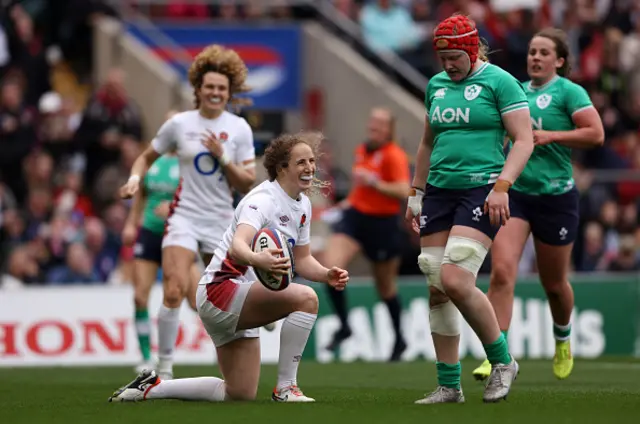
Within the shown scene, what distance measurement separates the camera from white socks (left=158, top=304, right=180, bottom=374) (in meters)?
11.0

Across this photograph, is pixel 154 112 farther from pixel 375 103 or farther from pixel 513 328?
pixel 513 328

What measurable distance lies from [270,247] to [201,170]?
305 centimetres

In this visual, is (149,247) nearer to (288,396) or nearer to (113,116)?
(288,396)

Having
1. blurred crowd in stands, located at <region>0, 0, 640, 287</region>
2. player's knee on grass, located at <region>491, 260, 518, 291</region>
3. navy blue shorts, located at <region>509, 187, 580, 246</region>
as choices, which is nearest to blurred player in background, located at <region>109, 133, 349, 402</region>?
player's knee on grass, located at <region>491, 260, 518, 291</region>

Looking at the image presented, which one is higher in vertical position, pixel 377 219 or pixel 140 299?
pixel 377 219

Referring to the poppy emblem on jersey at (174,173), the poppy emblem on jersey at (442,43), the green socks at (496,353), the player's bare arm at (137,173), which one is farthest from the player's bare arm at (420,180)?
the poppy emblem on jersey at (174,173)

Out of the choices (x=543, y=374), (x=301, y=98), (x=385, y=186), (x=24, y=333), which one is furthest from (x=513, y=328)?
(x=301, y=98)

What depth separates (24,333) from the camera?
622 inches

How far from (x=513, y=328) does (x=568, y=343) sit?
4.93m

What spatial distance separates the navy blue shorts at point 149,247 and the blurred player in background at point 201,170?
152 centimetres

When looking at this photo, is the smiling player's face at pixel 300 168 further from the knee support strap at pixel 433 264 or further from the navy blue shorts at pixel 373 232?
the navy blue shorts at pixel 373 232

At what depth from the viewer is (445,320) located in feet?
29.0

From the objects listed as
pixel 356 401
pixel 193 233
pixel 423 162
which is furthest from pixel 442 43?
pixel 193 233

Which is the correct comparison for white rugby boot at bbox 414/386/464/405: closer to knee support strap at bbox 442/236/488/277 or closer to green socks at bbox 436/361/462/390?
green socks at bbox 436/361/462/390
